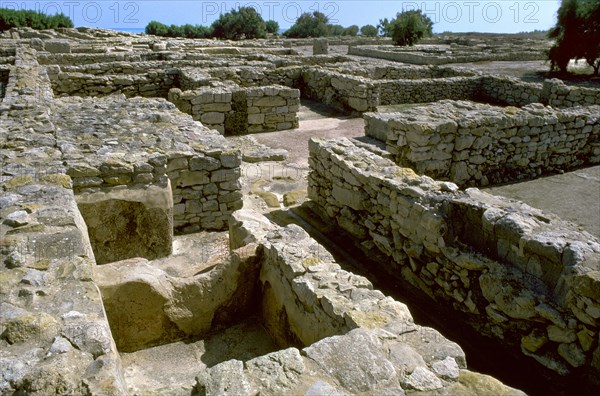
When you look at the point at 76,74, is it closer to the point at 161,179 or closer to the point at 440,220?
the point at 161,179

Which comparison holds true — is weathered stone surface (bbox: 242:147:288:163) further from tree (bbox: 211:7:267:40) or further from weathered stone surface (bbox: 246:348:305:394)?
tree (bbox: 211:7:267:40)

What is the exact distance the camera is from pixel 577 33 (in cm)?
2150

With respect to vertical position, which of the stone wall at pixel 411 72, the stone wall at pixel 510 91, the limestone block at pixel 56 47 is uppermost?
the limestone block at pixel 56 47

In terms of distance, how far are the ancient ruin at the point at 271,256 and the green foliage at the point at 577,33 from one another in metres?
15.0

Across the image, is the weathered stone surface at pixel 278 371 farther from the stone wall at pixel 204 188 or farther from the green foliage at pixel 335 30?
the green foliage at pixel 335 30

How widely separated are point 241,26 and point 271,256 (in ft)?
163

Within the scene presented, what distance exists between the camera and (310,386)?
7.82ft

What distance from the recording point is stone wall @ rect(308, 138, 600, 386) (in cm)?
370

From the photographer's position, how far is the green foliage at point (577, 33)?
21.1 metres

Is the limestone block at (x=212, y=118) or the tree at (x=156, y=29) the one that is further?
the tree at (x=156, y=29)

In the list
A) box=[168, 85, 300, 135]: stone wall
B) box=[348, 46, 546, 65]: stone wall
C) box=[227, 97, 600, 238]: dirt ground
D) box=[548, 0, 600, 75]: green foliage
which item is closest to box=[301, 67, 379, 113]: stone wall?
box=[168, 85, 300, 135]: stone wall

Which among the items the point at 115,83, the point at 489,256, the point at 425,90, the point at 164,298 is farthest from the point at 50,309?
the point at 425,90

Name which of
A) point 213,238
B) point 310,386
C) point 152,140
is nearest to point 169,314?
point 310,386

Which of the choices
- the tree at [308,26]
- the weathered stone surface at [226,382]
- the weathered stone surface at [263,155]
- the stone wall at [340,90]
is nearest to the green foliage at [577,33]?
the stone wall at [340,90]
